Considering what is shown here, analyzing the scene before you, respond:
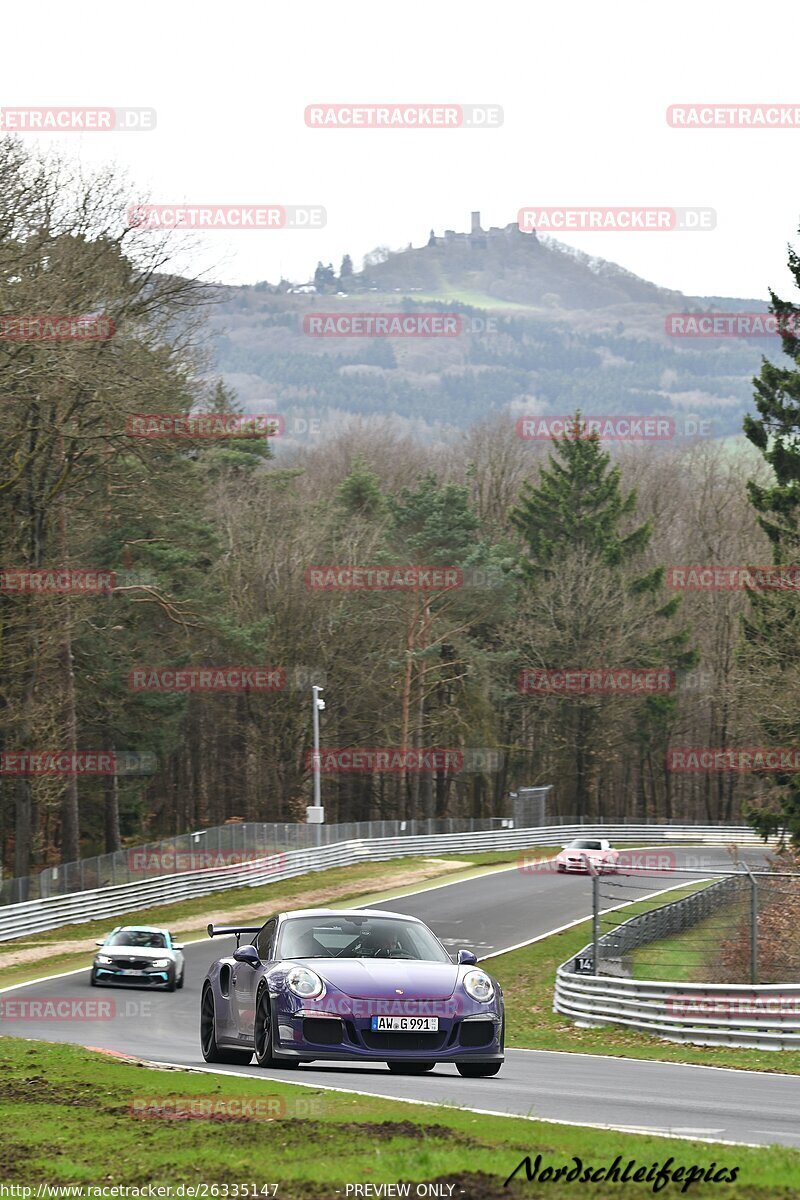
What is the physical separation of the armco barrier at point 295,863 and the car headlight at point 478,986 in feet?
97.7

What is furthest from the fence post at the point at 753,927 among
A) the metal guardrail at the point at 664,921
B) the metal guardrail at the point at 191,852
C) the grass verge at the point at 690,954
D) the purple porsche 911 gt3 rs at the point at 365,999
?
the metal guardrail at the point at 191,852

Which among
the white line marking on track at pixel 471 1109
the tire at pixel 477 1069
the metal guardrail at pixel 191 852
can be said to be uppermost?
the white line marking on track at pixel 471 1109

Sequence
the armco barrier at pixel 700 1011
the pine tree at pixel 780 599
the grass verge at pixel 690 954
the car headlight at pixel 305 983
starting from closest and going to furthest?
the car headlight at pixel 305 983 < the armco barrier at pixel 700 1011 < the grass verge at pixel 690 954 < the pine tree at pixel 780 599

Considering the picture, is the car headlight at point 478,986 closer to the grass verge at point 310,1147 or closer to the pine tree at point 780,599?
the grass verge at point 310,1147

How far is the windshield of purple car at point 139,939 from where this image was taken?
32469mm

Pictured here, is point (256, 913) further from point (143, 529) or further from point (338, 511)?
point (338, 511)

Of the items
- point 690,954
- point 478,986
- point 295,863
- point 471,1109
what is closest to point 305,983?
point 478,986

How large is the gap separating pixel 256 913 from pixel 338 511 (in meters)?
39.1

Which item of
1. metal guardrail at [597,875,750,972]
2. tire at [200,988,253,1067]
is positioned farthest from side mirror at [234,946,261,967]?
metal guardrail at [597,875,750,972]

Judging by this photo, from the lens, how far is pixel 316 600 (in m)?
Answer: 72.1

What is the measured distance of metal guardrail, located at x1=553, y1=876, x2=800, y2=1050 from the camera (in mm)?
21922

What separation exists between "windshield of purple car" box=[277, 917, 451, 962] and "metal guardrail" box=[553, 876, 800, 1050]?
9.25 meters

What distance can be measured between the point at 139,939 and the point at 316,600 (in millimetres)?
40137

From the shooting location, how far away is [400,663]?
75.6 metres
